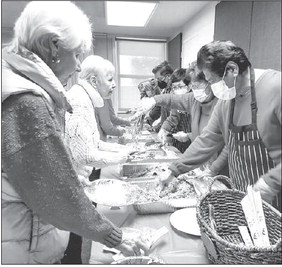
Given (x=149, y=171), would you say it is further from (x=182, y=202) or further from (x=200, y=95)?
(x=200, y=95)

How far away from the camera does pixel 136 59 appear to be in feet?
2.31

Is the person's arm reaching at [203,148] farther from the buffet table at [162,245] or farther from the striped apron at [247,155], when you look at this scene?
the buffet table at [162,245]

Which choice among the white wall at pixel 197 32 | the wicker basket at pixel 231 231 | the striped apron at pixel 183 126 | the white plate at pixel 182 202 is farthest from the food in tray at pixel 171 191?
the white wall at pixel 197 32

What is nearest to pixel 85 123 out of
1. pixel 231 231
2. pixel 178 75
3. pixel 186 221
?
pixel 178 75

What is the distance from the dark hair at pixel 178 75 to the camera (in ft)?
2.43

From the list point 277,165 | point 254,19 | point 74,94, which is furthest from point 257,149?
point 74,94

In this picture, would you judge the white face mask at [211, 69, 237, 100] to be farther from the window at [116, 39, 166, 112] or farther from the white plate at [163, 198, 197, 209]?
the white plate at [163, 198, 197, 209]

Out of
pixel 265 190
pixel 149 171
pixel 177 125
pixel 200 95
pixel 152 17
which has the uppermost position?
pixel 152 17

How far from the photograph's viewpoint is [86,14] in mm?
580

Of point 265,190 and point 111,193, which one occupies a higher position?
point 265,190

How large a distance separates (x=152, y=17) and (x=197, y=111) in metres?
0.30

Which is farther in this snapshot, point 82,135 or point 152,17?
point 82,135

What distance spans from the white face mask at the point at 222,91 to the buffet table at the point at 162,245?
0.41m

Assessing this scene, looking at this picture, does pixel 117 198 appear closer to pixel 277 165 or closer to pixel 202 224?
pixel 202 224
